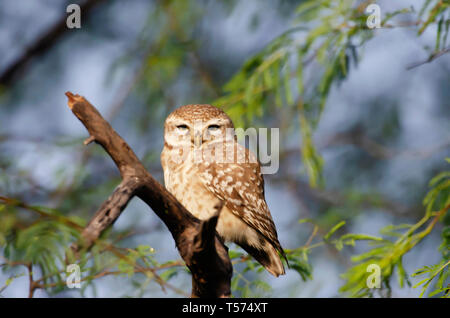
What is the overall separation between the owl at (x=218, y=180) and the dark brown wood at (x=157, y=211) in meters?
0.73

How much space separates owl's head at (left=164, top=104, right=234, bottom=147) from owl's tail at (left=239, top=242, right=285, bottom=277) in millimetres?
643

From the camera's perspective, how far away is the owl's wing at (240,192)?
2.97 meters

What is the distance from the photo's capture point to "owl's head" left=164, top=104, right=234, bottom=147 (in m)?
3.02

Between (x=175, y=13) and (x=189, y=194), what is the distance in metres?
3.09

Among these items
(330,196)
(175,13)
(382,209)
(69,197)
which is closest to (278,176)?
(330,196)

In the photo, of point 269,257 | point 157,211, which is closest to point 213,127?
point 269,257

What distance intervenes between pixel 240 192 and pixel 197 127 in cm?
42

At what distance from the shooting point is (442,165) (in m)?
6.08

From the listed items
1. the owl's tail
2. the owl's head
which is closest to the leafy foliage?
the owl's tail

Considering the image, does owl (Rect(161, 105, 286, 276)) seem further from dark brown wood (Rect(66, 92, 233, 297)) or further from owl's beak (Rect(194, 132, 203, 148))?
dark brown wood (Rect(66, 92, 233, 297))

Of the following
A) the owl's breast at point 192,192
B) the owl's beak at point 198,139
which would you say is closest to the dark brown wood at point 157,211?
the owl's breast at point 192,192

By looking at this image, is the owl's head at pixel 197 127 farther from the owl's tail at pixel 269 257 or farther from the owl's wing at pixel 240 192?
the owl's tail at pixel 269 257
